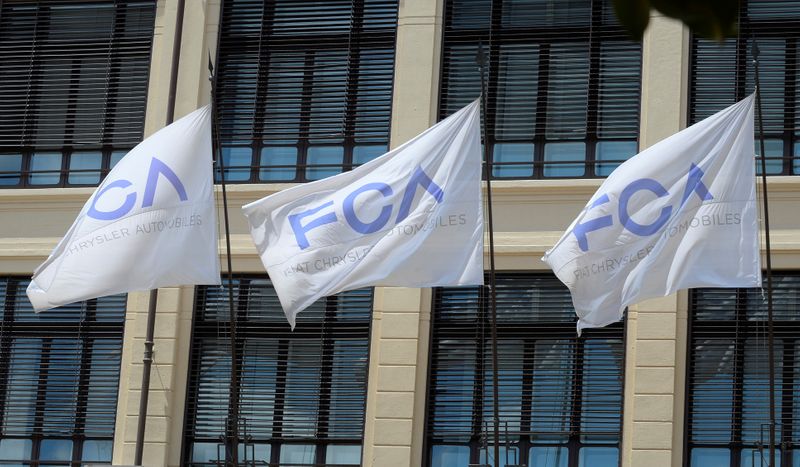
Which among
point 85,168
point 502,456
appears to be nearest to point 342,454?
point 502,456

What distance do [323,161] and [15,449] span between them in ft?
17.3

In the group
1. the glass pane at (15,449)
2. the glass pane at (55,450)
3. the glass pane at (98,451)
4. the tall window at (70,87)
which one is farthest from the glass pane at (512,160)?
the glass pane at (15,449)

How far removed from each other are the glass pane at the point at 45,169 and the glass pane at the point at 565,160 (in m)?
6.56

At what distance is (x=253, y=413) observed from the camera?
17141 millimetres

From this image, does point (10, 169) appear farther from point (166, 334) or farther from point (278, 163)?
point (278, 163)

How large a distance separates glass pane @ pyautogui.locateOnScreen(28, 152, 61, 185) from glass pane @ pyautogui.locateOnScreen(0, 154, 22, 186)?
0.21m

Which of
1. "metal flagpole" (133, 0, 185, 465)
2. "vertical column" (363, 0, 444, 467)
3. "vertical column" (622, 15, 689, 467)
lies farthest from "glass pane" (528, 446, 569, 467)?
"metal flagpole" (133, 0, 185, 465)

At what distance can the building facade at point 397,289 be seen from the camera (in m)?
16.2

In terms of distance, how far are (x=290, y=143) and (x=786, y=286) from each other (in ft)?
20.9

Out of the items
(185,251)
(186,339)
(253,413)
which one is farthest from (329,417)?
(185,251)

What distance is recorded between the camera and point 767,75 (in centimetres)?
1689

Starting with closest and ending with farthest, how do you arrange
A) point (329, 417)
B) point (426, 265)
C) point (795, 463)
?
point (426, 265)
point (795, 463)
point (329, 417)

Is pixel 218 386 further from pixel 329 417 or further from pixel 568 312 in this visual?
pixel 568 312

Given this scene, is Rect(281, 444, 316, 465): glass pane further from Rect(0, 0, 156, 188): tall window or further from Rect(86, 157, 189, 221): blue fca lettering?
Rect(0, 0, 156, 188): tall window
